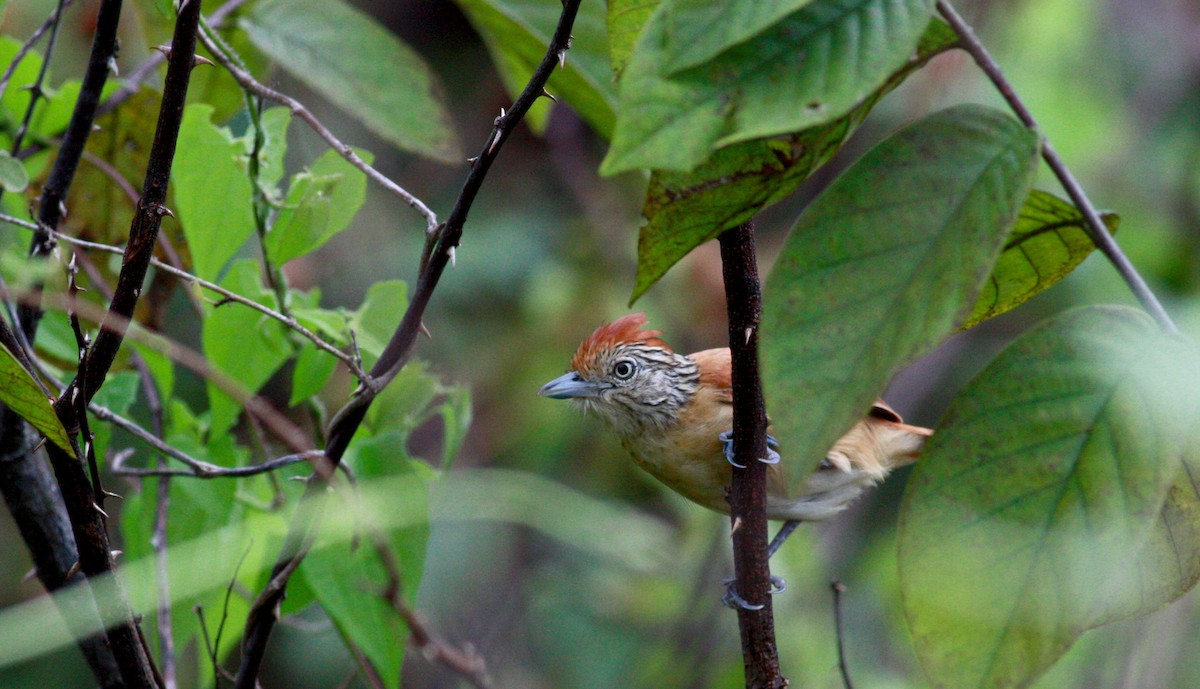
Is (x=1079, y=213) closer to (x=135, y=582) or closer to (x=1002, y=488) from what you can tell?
(x=1002, y=488)

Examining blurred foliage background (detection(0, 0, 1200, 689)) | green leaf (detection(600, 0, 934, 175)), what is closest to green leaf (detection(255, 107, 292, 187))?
green leaf (detection(600, 0, 934, 175))

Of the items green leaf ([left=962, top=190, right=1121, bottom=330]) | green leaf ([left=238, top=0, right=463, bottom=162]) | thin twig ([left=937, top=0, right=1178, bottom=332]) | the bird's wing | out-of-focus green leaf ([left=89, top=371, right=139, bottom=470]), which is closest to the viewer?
thin twig ([left=937, top=0, right=1178, bottom=332])

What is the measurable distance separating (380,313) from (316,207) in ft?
1.09

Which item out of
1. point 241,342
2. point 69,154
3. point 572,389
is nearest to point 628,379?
point 572,389

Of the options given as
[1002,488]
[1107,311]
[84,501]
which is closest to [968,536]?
[1002,488]

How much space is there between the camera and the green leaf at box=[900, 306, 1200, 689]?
93 cm

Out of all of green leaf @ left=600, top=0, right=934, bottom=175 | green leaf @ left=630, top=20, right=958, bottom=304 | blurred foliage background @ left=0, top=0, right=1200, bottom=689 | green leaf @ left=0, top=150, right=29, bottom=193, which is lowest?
blurred foliage background @ left=0, top=0, right=1200, bottom=689

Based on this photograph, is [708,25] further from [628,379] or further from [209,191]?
[628,379]

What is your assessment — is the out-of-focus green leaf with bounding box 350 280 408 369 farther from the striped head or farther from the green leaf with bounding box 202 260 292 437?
the striped head

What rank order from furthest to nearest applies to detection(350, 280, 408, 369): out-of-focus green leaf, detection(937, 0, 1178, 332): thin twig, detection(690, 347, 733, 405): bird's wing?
1. detection(690, 347, 733, 405): bird's wing
2. detection(350, 280, 408, 369): out-of-focus green leaf
3. detection(937, 0, 1178, 332): thin twig

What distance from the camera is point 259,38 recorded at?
7.30 ft

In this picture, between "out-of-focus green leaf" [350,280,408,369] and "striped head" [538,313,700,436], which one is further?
"striped head" [538,313,700,436]

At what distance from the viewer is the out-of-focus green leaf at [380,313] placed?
2.03 m

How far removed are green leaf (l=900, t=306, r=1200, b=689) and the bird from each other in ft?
5.79
